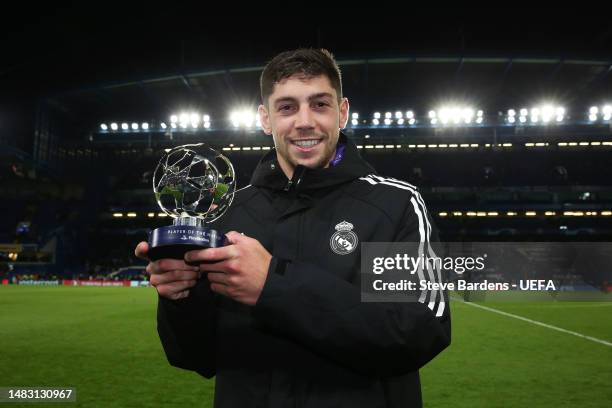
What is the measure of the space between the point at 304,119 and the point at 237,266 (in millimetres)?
750

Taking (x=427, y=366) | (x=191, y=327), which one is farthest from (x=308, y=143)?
(x=427, y=366)

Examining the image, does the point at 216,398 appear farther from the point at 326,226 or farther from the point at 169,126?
the point at 169,126

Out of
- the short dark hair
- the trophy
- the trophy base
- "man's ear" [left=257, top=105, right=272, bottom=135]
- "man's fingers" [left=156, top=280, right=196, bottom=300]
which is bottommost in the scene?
"man's fingers" [left=156, top=280, right=196, bottom=300]

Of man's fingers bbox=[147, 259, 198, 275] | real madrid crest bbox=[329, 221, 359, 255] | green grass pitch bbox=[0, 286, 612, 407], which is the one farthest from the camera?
green grass pitch bbox=[0, 286, 612, 407]

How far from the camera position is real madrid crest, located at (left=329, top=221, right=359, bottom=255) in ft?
5.83

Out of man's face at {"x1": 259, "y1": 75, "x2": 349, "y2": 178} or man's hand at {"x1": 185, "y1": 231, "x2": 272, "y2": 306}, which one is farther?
man's face at {"x1": 259, "y1": 75, "x2": 349, "y2": 178}

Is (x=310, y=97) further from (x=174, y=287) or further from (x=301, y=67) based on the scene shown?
(x=174, y=287)

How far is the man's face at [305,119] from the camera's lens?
1892 millimetres

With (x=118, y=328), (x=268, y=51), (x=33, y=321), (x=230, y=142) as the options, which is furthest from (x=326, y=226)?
(x=230, y=142)

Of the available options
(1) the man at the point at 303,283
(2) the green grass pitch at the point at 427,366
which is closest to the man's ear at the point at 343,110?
(1) the man at the point at 303,283

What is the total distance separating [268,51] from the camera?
37781 millimetres

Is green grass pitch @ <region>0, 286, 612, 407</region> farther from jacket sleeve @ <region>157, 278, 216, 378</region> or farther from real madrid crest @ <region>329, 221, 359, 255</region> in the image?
real madrid crest @ <region>329, 221, 359, 255</region>

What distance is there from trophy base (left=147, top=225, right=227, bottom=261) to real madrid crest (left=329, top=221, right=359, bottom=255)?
1.60ft

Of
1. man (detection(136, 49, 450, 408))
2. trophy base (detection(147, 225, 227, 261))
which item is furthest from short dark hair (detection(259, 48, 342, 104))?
trophy base (detection(147, 225, 227, 261))
